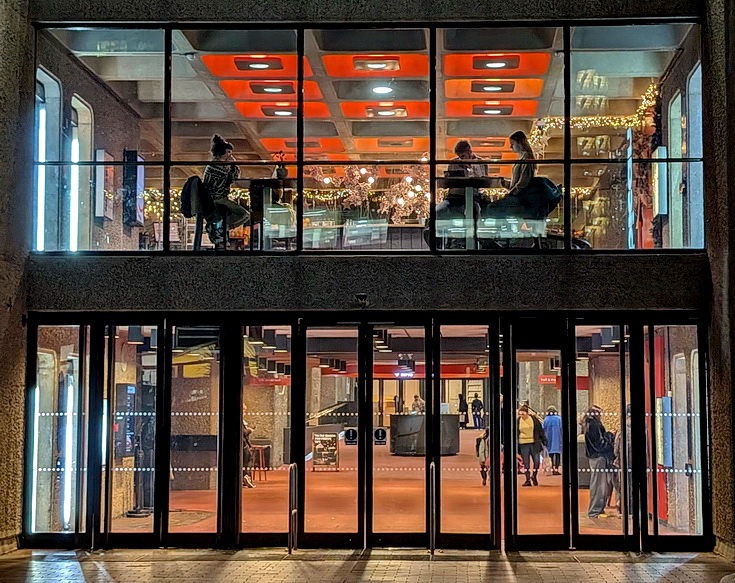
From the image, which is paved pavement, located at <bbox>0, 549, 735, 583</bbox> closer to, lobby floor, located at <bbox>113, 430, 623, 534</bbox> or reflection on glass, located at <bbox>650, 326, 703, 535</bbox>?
lobby floor, located at <bbox>113, 430, 623, 534</bbox>

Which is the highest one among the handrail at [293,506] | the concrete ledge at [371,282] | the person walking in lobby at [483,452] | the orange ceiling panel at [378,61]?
the orange ceiling panel at [378,61]

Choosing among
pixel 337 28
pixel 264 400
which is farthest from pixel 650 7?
pixel 264 400

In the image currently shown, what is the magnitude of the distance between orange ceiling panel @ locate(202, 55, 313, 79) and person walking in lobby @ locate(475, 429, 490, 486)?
513cm

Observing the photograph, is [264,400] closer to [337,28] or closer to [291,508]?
[291,508]

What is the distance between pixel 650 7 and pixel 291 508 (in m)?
7.34

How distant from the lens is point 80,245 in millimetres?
13250

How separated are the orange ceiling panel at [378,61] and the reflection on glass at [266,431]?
141 inches

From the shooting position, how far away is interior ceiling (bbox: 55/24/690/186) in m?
13.4

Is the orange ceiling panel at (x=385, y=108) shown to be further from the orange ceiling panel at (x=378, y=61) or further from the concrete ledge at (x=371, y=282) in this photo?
the concrete ledge at (x=371, y=282)

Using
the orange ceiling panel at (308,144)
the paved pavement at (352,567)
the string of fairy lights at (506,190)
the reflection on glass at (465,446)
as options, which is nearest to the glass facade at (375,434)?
the reflection on glass at (465,446)

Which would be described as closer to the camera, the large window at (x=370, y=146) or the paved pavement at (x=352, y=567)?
the paved pavement at (x=352, y=567)

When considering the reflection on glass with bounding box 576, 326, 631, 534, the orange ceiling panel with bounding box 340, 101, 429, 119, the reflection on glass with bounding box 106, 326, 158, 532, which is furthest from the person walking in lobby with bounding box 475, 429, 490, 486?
the orange ceiling panel with bounding box 340, 101, 429, 119

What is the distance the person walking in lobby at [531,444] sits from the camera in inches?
487

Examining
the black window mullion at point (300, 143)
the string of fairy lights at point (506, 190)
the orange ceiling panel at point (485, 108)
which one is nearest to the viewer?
the black window mullion at point (300, 143)
